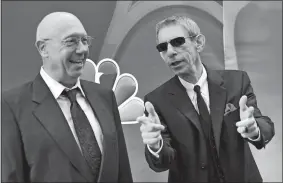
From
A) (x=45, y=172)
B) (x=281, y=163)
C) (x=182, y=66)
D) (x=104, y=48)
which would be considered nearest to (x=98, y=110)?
(x=45, y=172)

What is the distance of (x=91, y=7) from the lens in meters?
3.20

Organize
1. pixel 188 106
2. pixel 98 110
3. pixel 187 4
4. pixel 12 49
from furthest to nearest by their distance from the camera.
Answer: pixel 187 4 < pixel 12 49 < pixel 188 106 < pixel 98 110

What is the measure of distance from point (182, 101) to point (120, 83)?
1008 mm

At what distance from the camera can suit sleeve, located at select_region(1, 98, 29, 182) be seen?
5.80 ft

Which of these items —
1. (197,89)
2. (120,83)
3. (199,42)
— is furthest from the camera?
(120,83)

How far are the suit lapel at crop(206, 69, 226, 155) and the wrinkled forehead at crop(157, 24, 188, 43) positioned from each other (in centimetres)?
28

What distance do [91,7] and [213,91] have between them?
4.64 ft

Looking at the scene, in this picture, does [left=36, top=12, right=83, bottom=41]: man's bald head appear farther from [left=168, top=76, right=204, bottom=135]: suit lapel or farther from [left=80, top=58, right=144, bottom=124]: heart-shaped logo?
[left=80, top=58, right=144, bottom=124]: heart-shaped logo

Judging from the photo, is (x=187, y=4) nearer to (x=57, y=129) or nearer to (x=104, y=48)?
(x=104, y=48)

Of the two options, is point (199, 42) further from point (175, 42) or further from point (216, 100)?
point (216, 100)

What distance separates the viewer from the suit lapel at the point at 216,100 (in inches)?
83.9

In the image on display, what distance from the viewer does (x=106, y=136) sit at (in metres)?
1.89

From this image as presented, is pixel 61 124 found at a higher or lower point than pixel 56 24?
lower

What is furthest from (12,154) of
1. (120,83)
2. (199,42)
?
(120,83)
